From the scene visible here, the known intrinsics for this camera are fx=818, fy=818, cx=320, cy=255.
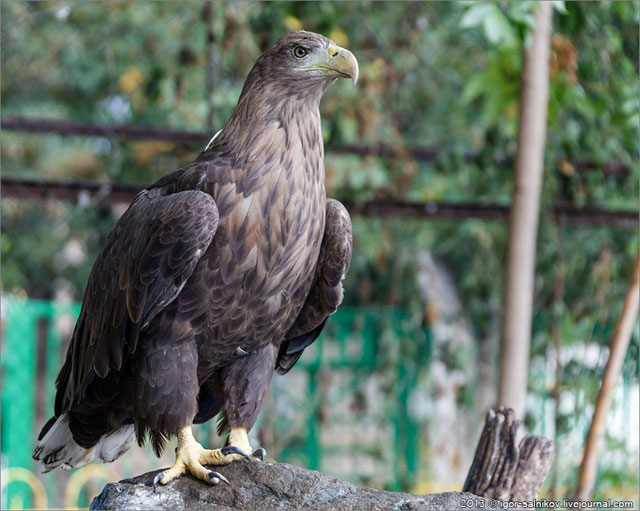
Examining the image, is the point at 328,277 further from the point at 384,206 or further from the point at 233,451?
the point at 384,206

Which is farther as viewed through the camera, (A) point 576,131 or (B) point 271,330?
(A) point 576,131

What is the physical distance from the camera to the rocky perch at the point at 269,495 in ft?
7.25

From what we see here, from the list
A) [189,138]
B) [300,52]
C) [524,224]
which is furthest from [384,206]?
[300,52]

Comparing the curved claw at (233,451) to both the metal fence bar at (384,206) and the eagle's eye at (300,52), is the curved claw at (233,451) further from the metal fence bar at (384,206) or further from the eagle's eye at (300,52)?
the metal fence bar at (384,206)

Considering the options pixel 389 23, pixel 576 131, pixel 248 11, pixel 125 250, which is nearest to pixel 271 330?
pixel 125 250

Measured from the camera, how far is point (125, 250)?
8.12 ft

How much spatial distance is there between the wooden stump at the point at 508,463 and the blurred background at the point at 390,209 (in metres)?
1.49

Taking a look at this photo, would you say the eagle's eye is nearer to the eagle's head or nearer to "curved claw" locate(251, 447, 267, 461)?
the eagle's head

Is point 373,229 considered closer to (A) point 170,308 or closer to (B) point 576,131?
(B) point 576,131

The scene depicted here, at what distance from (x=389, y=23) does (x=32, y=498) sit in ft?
13.2

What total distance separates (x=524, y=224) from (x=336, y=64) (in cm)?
149

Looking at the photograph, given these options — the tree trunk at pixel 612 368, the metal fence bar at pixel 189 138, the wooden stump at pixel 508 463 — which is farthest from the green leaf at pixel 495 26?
the metal fence bar at pixel 189 138

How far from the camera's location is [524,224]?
Answer: 356cm

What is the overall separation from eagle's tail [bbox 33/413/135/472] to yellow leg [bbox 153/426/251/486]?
1.97ft
